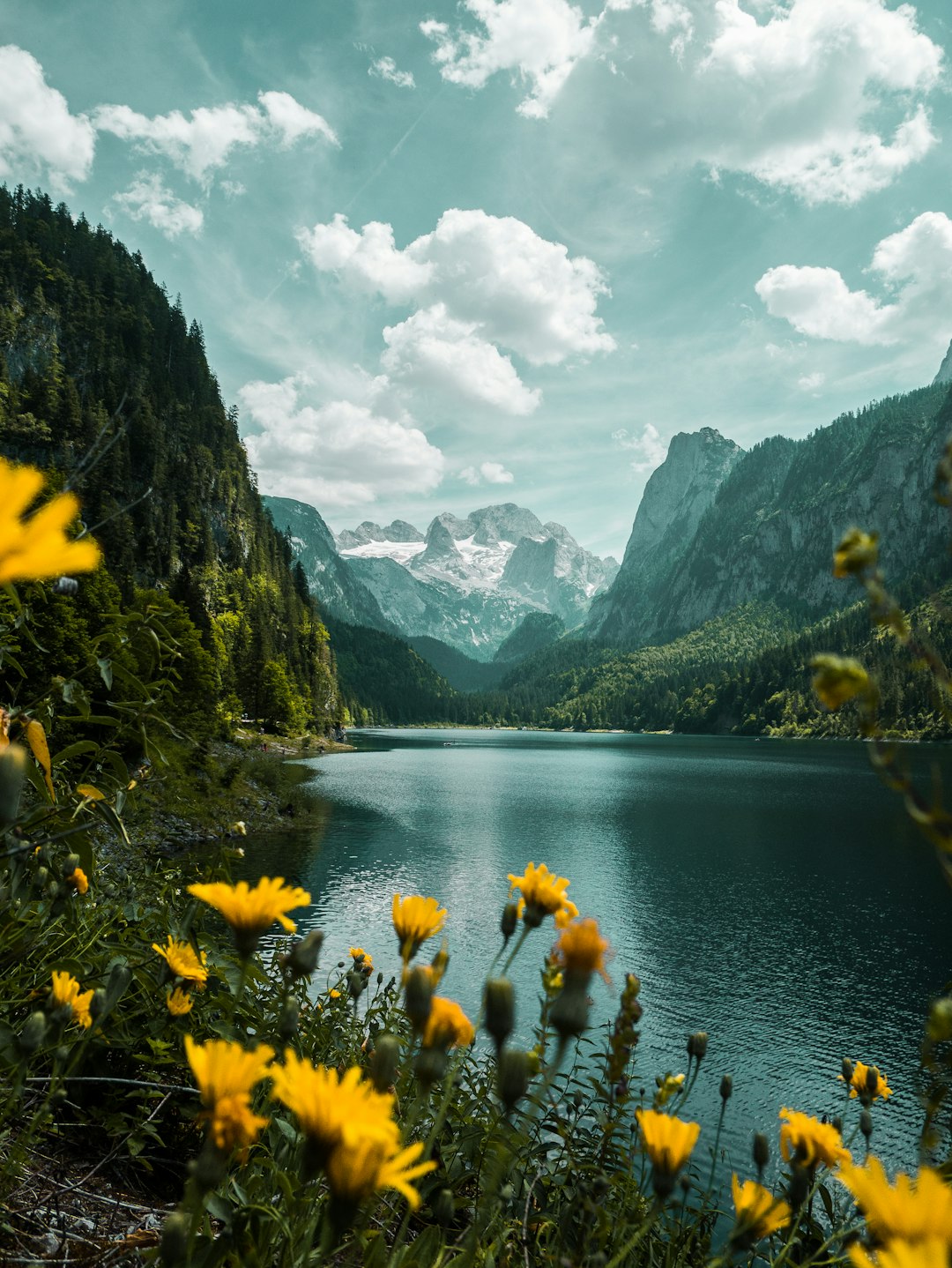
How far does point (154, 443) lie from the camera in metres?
77.8

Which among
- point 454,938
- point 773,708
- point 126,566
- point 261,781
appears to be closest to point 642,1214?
point 454,938

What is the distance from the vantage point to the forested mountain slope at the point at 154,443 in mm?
63344

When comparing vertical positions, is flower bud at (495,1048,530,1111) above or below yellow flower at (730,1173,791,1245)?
above

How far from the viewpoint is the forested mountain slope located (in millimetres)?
63344

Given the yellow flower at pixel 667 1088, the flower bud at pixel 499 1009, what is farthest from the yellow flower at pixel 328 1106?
the yellow flower at pixel 667 1088

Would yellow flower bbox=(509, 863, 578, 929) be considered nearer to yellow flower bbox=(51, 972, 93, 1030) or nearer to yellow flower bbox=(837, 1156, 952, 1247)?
yellow flower bbox=(837, 1156, 952, 1247)

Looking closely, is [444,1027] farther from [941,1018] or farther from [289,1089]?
[941,1018]

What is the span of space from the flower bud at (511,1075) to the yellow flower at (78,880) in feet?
5.88

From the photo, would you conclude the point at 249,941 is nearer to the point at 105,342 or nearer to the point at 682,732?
the point at 105,342

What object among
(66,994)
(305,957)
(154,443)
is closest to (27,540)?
(305,957)

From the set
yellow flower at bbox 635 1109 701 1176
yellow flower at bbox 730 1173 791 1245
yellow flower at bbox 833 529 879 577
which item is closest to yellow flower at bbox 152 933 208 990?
yellow flower at bbox 635 1109 701 1176

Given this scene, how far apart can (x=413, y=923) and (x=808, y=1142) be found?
1253 mm

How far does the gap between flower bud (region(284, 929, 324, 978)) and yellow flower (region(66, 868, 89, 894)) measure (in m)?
1.09

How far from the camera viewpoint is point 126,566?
5134 cm
